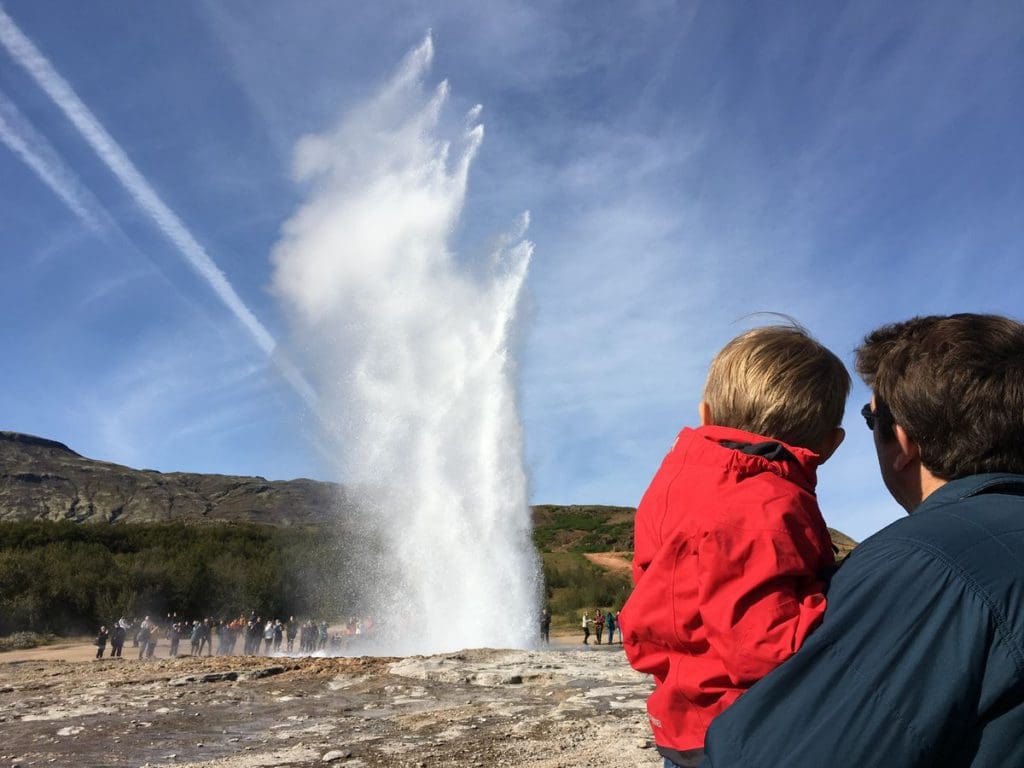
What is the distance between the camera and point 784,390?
1671 mm

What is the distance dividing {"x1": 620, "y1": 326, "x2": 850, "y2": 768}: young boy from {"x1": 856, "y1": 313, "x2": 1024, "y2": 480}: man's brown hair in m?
0.24

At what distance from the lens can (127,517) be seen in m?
72.8

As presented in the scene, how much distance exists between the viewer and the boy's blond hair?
1.67 metres

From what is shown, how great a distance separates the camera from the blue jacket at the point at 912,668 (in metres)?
0.96

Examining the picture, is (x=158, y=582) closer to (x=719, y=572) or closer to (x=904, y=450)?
(x=719, y=572)

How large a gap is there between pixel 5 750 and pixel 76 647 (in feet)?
68.1

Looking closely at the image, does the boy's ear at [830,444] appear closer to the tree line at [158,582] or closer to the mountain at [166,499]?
the tree line at [158,582]

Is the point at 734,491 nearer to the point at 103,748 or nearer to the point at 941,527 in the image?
the point at 941,527

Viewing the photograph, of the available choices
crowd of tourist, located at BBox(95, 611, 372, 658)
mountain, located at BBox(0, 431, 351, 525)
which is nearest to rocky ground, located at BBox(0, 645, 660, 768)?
crowd of tourist, located at BBox(95, 611, 372, 658)

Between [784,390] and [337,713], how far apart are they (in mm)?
9864

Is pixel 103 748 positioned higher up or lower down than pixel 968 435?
lower down

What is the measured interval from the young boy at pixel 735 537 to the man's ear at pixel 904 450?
0.17 m

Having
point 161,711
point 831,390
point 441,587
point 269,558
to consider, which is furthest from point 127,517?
point 831,390

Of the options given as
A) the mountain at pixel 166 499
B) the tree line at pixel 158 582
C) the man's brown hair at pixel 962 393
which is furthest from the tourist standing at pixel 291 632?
the mountain at pixel 166 499
